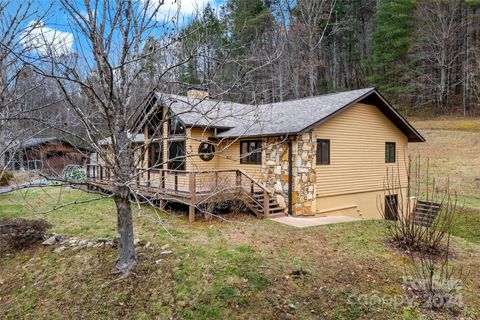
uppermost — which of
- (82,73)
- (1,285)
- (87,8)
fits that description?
(87,8)

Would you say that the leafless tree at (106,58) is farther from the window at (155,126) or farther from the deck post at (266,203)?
the deck post at (266,203)

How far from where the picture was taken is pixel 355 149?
1260 centimetres

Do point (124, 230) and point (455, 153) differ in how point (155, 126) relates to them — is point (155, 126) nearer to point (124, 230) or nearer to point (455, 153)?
point (124, 230)

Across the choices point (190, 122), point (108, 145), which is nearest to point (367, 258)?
point (108, 145)

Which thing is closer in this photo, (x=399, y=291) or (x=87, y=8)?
(x=87, y=8)

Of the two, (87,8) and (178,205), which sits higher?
(87,8)

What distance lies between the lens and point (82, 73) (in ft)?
15.2

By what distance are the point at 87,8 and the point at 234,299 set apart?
455 cm

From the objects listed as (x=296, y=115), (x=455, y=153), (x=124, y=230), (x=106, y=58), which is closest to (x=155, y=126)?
(x=124, y=230)

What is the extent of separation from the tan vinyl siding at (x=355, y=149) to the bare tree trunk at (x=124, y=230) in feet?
24.3

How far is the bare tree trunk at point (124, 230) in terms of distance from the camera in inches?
204

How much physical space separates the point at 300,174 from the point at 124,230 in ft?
22.5

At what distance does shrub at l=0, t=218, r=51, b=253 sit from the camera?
7.47 metres

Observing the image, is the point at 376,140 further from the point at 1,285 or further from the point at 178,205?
the point at 1,285
